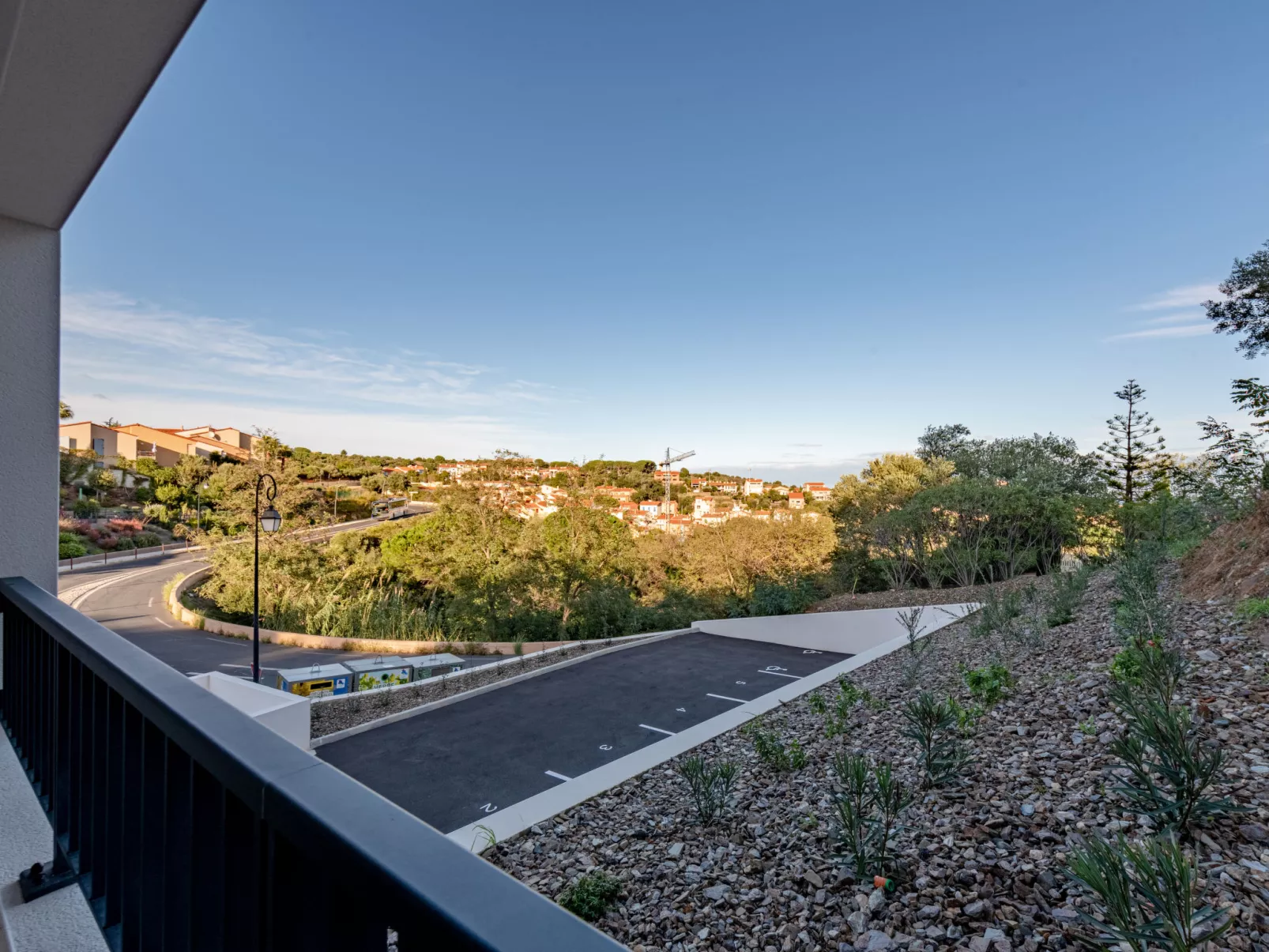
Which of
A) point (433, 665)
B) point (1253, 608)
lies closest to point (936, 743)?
point (1253, 608)

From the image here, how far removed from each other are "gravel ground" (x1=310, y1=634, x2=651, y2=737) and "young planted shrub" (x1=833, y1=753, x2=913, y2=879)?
21.5 feet

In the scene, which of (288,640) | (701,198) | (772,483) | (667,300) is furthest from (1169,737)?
(772,483)

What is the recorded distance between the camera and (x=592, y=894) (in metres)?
2.58

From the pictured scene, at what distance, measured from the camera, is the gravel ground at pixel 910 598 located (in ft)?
35.2

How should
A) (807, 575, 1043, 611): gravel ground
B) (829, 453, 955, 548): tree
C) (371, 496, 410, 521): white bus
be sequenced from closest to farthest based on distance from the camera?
(807, 575, 1043, 611): gravel ground < (829, 453, 955, 548): tree < (371, 496, 410, 521): white bus

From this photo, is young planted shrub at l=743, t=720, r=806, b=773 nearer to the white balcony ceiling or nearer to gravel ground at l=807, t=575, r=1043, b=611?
the white balcony ceiling

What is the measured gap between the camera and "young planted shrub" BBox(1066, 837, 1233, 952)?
142cm

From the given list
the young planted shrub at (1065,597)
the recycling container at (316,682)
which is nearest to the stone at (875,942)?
the young planted shrub at (1065,597)

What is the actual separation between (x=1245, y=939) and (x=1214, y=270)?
982cm

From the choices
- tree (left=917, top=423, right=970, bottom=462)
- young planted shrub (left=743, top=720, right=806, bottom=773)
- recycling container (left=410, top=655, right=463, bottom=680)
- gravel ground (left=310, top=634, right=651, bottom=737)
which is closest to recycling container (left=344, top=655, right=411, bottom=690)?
recycling container (left=410, top=655, right=463, bottom=680)

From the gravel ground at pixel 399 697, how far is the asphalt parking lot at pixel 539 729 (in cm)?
61

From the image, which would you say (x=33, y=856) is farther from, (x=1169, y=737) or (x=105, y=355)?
(x=105, y=355)

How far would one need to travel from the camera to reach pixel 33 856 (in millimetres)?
1387

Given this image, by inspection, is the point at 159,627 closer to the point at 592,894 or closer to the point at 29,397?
the point at 29,397
